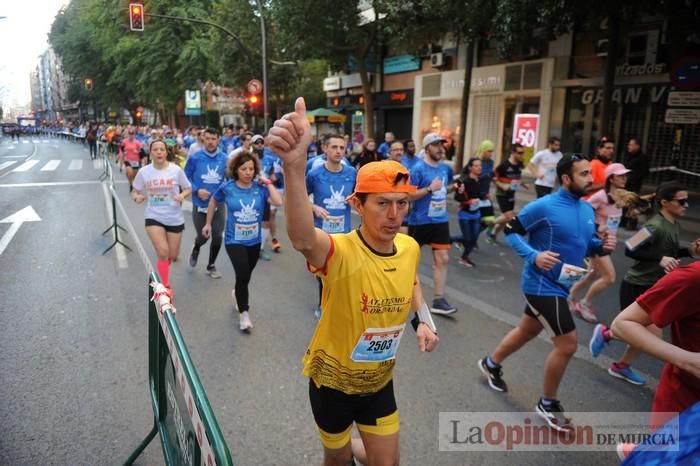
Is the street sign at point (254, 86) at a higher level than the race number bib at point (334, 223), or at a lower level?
higher

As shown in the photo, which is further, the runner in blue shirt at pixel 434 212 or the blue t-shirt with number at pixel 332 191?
the runner in blue shirt at pixel 434 212

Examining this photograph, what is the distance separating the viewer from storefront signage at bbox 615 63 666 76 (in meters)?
15.0

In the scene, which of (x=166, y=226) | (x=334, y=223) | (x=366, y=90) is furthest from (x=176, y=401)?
(x=366, y=90)

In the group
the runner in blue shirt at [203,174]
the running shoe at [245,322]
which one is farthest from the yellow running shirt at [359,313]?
the runner in blue shirt at [203,174]

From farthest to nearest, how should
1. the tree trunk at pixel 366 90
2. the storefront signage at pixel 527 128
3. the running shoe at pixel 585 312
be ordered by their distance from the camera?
the tree trunk at pixel 366 90, the storefront signage at pixel 527 128, the running shoe at pixel 585 312

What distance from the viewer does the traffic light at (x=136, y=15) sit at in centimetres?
1800

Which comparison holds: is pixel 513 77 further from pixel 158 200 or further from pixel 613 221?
pixel 158 200

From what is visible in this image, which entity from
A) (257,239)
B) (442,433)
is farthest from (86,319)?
(442,433)

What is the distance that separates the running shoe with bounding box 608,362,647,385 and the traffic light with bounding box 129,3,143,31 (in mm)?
19431

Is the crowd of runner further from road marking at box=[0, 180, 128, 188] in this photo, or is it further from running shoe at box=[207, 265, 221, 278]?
road marking at box=[0, 180, 128, 188]

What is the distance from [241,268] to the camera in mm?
5188

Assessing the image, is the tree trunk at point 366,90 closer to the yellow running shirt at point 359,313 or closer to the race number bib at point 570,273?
the race number bib at point 570,273

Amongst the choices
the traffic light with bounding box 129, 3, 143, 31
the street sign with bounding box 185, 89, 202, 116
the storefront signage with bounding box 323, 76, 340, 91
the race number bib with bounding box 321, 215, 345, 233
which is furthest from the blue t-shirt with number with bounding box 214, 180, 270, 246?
the street sign with bounding box 185, 89, 202, 116

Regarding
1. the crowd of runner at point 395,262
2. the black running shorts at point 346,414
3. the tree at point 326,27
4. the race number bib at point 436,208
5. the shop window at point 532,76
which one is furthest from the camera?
the tree at point 326,27
